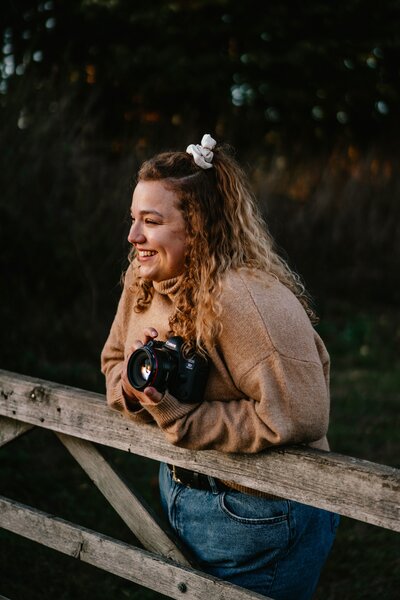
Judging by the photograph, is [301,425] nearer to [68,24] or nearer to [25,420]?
[25,420]

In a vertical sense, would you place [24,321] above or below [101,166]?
below

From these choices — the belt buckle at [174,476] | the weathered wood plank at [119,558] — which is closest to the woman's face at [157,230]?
the belt buckle at [174,476]

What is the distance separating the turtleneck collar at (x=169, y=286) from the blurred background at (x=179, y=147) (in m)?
0.80

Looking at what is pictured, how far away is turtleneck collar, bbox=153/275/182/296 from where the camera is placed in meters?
2.17

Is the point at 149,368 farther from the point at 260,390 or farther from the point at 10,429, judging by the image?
the point at 10,429

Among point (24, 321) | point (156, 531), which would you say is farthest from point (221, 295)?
point (24, 321)

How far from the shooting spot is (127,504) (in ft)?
7.81

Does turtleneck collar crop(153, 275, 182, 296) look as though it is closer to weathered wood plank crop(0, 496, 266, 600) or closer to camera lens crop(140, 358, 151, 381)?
camera lens crop(140, 358, 151, 381)

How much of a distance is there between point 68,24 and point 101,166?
9.60ft

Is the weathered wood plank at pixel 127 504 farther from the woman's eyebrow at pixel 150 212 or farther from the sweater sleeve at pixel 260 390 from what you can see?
the woman's eyebrow at pixel 150 212

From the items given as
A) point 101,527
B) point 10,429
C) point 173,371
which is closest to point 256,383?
point 173,371

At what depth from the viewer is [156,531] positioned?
2266 millimetres

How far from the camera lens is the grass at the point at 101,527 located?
3.67 metres

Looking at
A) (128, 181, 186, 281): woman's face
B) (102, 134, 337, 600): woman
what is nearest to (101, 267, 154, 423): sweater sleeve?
(102, 134, 337, 600): woman
